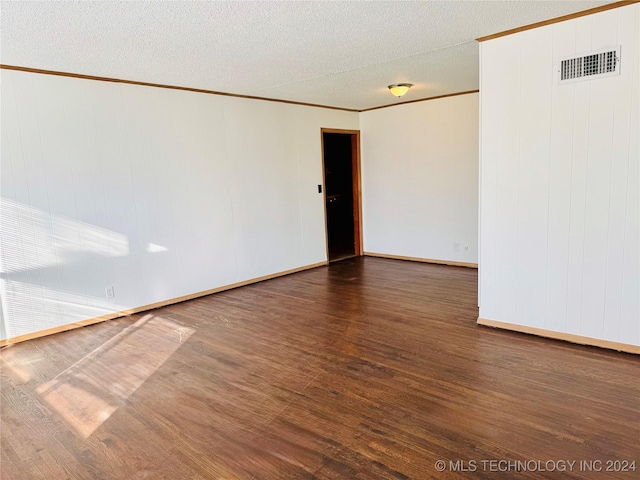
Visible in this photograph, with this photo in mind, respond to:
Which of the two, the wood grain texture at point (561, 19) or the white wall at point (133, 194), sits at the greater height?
the wood grain texture at point (561, 19)

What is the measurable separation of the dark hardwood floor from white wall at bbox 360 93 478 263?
220 cm

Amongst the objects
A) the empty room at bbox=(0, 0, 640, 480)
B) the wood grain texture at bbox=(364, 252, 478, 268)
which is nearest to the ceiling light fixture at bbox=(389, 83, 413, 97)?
the empty room at bbox=(0, 0, 640, 480)

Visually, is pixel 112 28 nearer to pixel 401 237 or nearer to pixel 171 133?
pixel 171 133

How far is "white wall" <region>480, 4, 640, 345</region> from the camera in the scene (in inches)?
116

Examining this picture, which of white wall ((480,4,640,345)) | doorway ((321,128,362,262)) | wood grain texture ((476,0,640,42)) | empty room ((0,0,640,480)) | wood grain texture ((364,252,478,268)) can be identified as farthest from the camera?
doorway ((321,128,362,262))

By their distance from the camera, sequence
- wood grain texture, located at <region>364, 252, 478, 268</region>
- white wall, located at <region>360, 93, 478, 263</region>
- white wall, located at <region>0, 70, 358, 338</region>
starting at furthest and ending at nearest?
wood grain texture, located at <region>364, 252, 478, 268</region> < white wall, located at <region>360, 93, 478, 263</region> < white wall, located at <region>0, 70, 358, 338</region>

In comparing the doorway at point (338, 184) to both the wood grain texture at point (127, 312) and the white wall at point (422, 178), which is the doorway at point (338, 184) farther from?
the wood grain texture at point (127, 312)

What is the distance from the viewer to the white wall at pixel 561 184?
2.96 m

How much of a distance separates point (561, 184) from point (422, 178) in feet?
10.5

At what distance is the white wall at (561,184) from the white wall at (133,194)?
9.95 feet

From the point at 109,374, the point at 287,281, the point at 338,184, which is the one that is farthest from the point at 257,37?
the point at 338,184

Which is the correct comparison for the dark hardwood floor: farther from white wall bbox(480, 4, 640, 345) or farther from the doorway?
the doorway

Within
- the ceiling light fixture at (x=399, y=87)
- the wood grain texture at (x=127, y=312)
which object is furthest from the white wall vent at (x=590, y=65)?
the wood grain texture at (x=127, y=312)

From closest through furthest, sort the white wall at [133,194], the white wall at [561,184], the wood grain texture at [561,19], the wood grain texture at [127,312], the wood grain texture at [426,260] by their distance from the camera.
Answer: the wood grain texture at [561,19]
the white wall at [561,184]
the white wall at [133,194]
the wood grain texture at [127,312]
the wood grain texture at [426,260]
